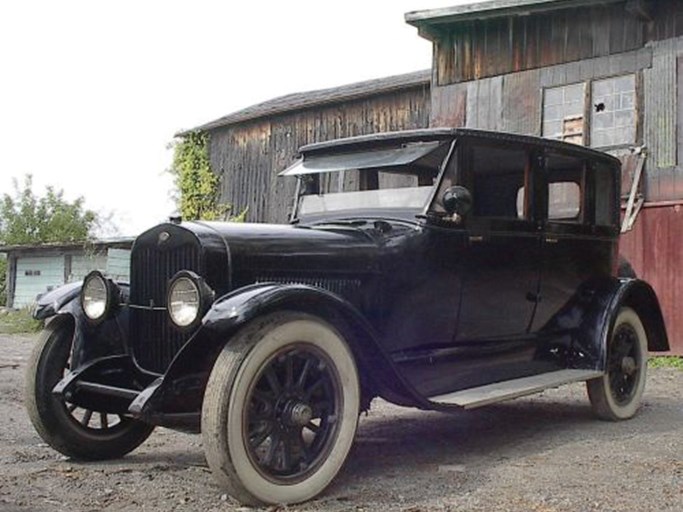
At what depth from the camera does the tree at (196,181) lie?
19.8m

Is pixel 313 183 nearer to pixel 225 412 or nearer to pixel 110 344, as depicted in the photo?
pixel 110 344

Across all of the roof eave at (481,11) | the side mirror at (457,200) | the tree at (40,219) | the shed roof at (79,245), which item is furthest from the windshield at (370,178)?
the tree at (40,219)

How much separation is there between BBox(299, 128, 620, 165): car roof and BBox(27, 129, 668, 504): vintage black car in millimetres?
15

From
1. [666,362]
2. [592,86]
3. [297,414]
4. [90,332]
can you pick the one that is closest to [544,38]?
[592,86]

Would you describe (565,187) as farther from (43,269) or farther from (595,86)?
(43,269)

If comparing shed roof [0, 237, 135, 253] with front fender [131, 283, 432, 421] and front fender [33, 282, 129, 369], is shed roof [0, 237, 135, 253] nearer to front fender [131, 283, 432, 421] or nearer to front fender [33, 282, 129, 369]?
front fender [33, 282, 129, 369]

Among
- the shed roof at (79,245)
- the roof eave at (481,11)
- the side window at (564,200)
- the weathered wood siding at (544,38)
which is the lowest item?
the shed roof at (79,245)

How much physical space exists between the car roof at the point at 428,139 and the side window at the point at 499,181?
76 mm

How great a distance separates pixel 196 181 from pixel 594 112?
11384 mm

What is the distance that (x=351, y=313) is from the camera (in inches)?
154

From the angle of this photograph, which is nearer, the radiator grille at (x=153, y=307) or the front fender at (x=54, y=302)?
the radiator grille at (x=153, y=307)

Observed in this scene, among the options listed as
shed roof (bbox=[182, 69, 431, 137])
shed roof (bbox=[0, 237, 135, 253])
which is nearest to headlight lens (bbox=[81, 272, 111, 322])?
shed roof (bbox=[182, 69, 431, 137])

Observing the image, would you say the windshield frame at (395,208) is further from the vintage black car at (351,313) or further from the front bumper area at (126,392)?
the front bumper area at (126,392)

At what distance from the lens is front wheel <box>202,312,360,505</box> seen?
343 centimetres
